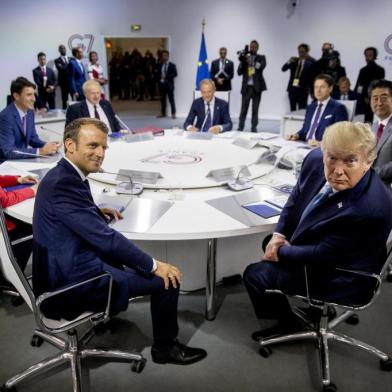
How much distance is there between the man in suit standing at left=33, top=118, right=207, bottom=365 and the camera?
166 centimetres

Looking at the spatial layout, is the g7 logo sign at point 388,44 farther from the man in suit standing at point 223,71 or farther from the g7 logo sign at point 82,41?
the g7 logo sign at point 82,41

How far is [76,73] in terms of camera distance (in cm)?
863

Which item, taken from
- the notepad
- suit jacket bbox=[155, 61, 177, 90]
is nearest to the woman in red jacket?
the notepad

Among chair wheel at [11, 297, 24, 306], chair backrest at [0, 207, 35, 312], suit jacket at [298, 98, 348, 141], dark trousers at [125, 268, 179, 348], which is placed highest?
suit jacket at [298, 98, 348, 141]

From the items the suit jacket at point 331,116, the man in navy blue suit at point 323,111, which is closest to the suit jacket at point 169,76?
the man in navy blue suit at point 323,111

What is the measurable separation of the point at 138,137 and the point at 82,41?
257 inches

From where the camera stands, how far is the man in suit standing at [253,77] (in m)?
7.73

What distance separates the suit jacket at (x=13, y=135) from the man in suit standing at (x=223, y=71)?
5.50m

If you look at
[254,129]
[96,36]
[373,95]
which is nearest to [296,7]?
[254,129]

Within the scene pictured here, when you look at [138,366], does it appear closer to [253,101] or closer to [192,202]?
[192,202]

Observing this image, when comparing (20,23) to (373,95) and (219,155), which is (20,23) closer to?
(219,155)

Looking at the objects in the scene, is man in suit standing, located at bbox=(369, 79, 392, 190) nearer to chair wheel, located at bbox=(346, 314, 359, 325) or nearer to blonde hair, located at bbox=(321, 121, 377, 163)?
chair wheel, located at bbox=(346, 314, 359, 325)

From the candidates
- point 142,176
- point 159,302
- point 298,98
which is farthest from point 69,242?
point 298,98

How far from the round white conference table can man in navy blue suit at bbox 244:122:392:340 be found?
0.80 feet
